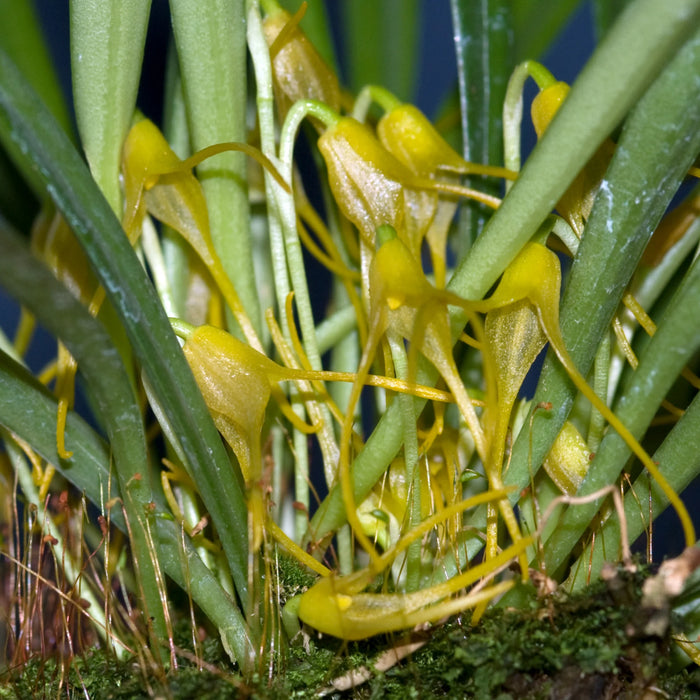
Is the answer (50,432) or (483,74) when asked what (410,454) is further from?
(483,74)

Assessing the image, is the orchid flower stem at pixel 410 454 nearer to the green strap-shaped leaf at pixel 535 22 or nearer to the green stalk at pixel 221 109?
the green stalk at pixel 221 109

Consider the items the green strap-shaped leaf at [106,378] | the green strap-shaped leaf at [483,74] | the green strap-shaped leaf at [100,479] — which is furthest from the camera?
the green strap-shaped leaf at [483,74]

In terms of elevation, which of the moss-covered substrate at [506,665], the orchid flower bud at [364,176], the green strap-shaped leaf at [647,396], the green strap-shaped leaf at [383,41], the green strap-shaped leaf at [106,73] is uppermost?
the green strap-shaped leaf at [383,41]

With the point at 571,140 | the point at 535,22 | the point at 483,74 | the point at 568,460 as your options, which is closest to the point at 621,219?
the point at 571,140

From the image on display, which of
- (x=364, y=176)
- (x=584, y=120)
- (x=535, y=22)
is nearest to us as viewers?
(x=584, y=120)

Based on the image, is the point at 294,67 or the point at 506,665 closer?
the point at 506,665

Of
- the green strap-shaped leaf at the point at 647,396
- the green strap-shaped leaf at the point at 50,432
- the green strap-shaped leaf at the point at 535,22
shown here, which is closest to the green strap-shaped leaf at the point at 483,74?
the green strap-shaped leaf at the point at 535,22

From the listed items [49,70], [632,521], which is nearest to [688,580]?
[632,521]

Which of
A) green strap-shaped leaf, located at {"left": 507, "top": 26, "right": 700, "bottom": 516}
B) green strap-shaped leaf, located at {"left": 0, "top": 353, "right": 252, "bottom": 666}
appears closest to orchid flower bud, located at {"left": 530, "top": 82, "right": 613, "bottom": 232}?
green strap-shaped leaf, located at {"left": 507, "top": 26, "right": 700, "bottom": 516}
